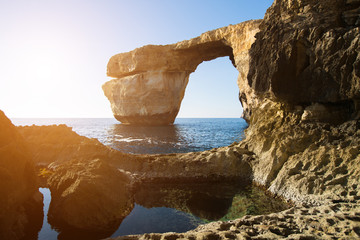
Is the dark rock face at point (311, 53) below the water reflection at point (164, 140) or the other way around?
the other way around

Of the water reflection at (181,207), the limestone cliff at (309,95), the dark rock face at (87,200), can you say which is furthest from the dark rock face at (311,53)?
the dark rock face at (87,200)

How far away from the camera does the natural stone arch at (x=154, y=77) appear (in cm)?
Answer: 3734

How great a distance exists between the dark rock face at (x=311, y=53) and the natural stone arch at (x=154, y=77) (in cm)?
2322

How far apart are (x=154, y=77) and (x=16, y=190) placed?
3693 centimetres

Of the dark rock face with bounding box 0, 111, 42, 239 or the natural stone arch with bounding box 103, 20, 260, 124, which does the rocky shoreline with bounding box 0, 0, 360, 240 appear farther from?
the natural stone arch with bounding box 103, 20, 260, 124

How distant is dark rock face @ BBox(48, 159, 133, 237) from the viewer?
6.69 meters

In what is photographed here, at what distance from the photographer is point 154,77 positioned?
4141 centimetres

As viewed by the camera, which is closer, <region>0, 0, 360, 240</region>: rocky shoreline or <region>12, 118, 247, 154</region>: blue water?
<region>0, 0, 360, 240</region>: rocky shoreline

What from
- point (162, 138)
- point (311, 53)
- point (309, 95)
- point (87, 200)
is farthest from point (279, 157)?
point (162, 138)

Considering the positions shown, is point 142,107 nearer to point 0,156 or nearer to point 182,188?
point 182,188

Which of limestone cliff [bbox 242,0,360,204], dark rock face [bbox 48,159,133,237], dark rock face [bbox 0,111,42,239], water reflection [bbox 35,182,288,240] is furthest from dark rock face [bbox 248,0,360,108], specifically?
dark rock face [bbox 0,111,42,239]

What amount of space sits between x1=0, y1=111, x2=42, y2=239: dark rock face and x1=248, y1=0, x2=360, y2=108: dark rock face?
1023cm

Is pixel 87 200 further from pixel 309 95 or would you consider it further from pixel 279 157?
pixel 309 95

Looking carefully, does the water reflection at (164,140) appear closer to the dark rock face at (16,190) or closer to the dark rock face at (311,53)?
the dark rock face at (311,53)
